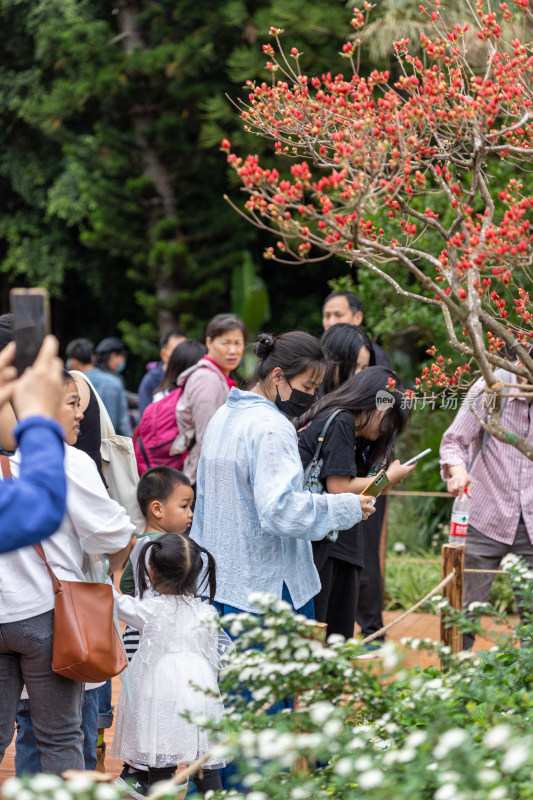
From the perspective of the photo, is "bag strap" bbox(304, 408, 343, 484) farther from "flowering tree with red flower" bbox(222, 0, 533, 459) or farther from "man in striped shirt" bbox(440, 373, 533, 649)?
"man in striped shirt" bbox(440, 373, 533, 649)

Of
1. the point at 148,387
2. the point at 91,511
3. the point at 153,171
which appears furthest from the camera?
the point at 153,171

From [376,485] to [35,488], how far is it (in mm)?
2020

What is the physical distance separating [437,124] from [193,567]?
6.07 ft

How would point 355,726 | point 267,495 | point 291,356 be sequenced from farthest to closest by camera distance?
point 291,356 → point 267,495 → point 355,726

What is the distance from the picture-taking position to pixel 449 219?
898 centimetres

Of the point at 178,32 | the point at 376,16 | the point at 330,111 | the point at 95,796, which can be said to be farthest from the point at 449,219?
the point at 178,32

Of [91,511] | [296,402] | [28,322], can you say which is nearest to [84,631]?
[91,511]

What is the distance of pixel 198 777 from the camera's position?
11.8 ft

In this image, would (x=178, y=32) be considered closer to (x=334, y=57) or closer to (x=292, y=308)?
(x=334, y=57)

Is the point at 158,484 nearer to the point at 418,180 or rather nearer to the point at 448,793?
the point at 418,180

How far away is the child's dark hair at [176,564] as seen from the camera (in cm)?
371

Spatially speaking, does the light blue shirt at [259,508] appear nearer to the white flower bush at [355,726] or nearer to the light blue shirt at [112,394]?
the white flower bush at [355,726]

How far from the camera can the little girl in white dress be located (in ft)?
11.8

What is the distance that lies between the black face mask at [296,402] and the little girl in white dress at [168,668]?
61 cm
